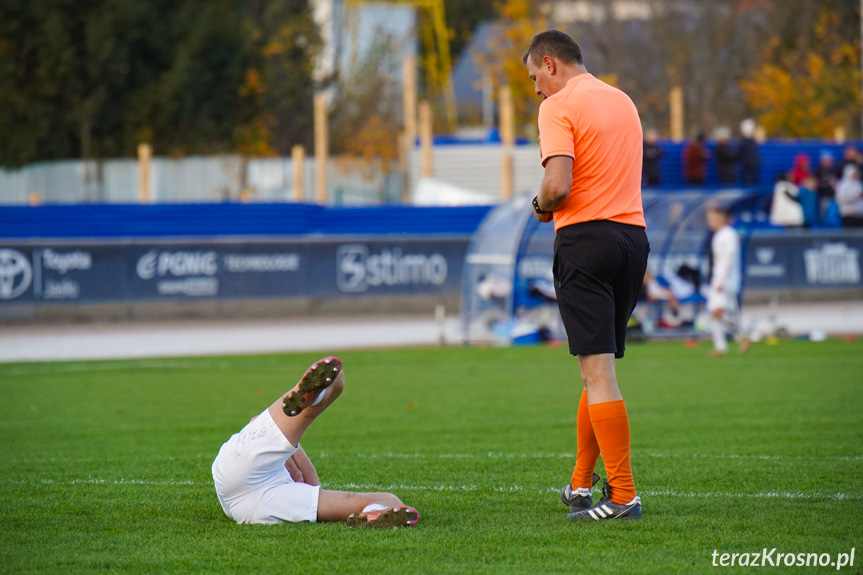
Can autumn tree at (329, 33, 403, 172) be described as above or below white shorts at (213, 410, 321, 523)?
above

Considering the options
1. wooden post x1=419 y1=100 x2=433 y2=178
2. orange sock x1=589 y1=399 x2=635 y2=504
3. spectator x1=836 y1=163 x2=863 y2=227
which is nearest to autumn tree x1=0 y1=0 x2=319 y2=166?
wooden post x1=419 y1=100 x2=433 y2=178

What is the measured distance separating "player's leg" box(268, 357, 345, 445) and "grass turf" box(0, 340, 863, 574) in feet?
1.69

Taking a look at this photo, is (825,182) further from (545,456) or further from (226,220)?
(545,456)

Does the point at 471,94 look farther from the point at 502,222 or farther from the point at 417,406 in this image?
the point at 417,406

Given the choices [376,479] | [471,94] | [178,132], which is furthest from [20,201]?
[471,94]

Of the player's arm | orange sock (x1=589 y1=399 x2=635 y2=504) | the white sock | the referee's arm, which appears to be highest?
the referee's arm

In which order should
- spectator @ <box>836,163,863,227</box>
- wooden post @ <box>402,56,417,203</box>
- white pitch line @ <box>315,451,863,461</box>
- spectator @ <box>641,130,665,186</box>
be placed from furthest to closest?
wooden post @ <box>402,56,417,203</box> < spectator @ <box>641,130,665,186</box> < spectator @ <box>836,163,863,227</box> < white pitch line @ <box>315,451,863,461</box>

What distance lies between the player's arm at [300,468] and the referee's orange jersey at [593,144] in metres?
1.75

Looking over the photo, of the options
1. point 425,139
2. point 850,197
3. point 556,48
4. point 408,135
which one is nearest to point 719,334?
point 556,48

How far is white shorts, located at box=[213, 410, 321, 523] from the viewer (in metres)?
5.36

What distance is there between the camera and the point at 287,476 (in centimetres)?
558

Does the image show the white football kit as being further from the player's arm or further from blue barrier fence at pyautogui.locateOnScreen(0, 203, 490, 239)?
the player's arm

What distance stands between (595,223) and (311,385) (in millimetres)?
1564

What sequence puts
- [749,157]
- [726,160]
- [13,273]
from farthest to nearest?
[749,157]
[726,160]
[13,273]
